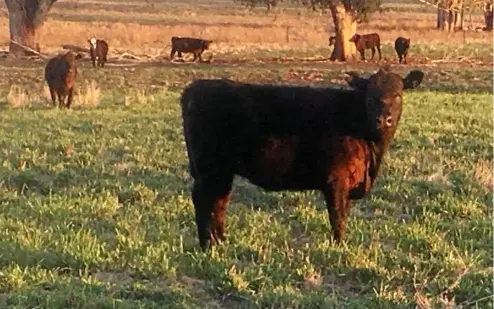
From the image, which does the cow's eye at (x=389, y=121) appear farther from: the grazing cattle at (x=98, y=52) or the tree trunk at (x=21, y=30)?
the tree trunk at (x=21, y=30)

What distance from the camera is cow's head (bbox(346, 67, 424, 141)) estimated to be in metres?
6.79

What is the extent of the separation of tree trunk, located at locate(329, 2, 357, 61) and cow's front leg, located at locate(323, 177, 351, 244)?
29.5 m

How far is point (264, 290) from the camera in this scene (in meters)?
5.52

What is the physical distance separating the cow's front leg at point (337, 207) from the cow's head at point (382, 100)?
1.74ft

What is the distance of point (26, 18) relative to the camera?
35406 mm

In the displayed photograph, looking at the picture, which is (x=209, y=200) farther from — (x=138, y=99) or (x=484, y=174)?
(x=138, y=99)

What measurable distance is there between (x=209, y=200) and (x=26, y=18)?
101 ft

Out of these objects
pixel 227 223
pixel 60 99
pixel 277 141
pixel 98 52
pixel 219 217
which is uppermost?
pixel 277 141

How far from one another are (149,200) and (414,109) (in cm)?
953

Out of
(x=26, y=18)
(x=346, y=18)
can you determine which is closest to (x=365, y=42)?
(x=346, y=18)

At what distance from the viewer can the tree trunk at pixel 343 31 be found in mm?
36066

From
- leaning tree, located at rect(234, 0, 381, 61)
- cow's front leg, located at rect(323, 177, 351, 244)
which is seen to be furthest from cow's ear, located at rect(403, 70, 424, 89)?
leaning tree, located at rect(234, 0, 381, 61)

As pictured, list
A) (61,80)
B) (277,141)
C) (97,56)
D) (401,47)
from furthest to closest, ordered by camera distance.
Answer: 1. (401,47)
2. (97,56)
3. (61,80)
4. (277,141)

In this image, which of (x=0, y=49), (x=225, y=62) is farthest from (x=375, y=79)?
(x=0, y=49)
